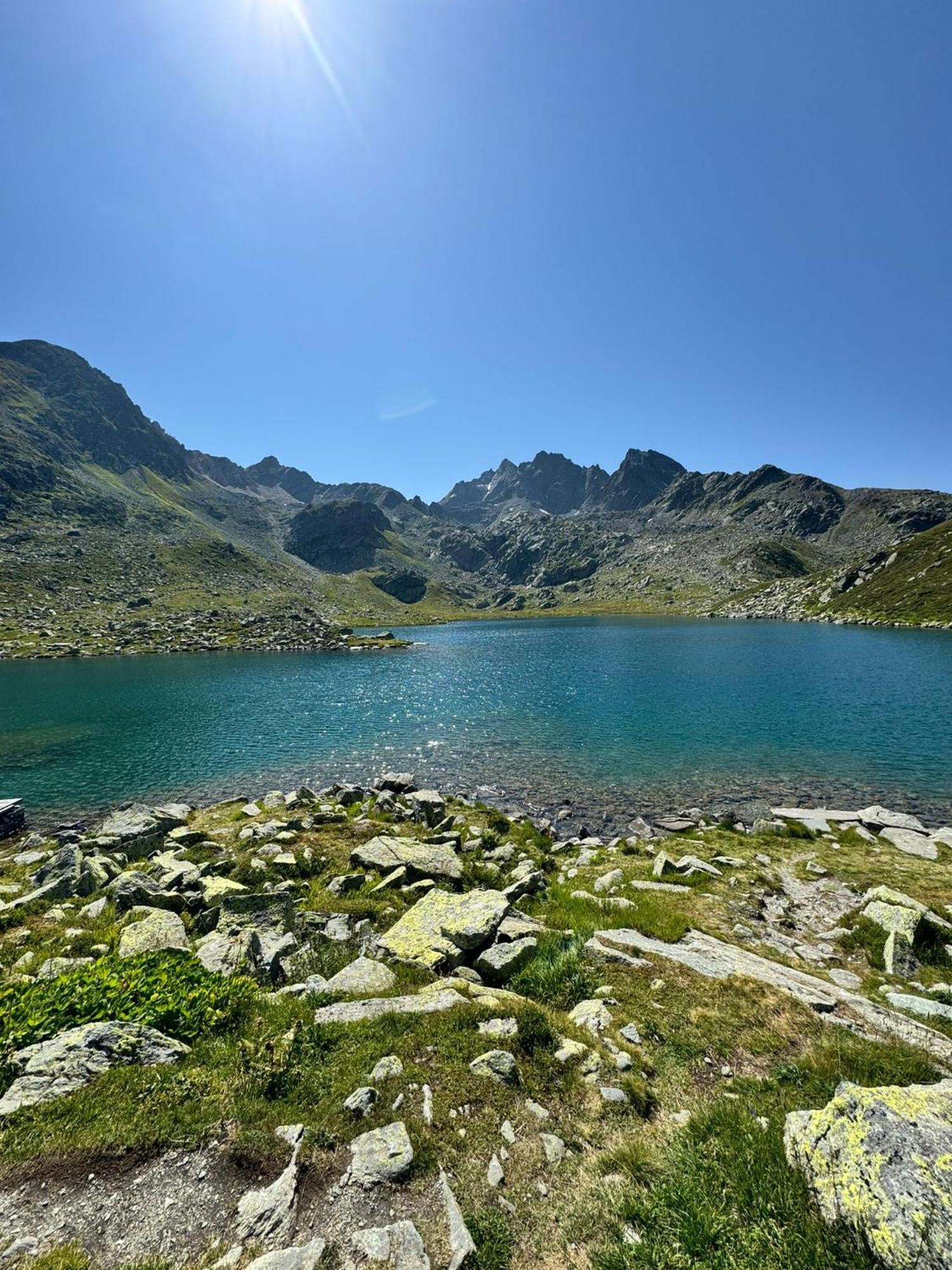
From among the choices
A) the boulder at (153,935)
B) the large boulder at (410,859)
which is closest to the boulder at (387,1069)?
the boulder at (153,935)

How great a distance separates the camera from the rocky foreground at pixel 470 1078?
6133 mm

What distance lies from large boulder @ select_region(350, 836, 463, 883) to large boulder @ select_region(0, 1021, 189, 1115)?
11279mm

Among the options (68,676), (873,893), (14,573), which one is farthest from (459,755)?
(14,573)

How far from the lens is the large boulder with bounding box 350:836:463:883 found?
19859 mm

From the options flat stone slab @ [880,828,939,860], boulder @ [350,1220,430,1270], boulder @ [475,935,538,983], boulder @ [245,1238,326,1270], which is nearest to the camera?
boulder @ [245,1238,326,1270]

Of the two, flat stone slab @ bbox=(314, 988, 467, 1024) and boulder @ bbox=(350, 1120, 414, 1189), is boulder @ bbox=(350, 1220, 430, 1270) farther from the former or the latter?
flat stone slab @ bbox=(314, 988, 467, 1024)

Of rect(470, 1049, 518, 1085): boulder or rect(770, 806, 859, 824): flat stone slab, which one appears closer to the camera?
rect(470, 1049, 518, 1085): boulder

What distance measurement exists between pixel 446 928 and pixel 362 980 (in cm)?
298

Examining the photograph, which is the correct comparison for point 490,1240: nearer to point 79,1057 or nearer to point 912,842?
point 79,1057

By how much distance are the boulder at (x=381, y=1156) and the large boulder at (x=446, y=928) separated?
5233 millimetres

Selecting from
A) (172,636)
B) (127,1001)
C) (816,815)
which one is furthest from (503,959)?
(172,636)

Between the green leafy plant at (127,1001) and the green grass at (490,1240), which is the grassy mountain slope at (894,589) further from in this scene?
the green leafy plant at (127,1001)

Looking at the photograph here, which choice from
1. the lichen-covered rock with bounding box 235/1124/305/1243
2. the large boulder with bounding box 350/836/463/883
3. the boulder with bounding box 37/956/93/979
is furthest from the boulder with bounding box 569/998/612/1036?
the boulder with bounding box 37/956/93/979

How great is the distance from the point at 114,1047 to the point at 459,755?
35819mm
